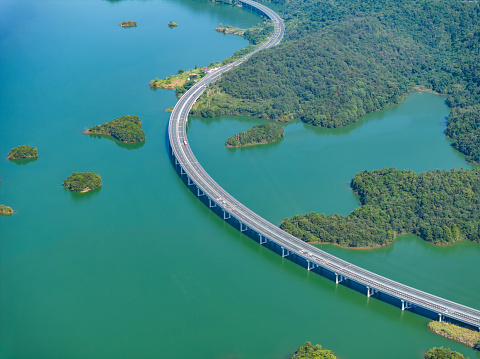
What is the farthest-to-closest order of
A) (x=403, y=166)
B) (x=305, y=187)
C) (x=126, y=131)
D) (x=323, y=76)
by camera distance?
(x=323, y=76), (x=126, y=131), (x=403, y=166), (x=305, y=187)

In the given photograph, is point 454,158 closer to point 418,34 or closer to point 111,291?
point 418,34

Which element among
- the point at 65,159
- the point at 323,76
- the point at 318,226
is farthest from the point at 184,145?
the point at 323,76

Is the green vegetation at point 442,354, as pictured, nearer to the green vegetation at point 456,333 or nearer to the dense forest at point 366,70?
the green vegetation at point 456,333

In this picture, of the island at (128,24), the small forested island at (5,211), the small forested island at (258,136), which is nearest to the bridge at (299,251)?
the small forested island at (258,136)

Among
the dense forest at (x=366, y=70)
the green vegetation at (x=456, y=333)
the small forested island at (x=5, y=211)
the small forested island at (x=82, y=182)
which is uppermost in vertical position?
the dense forest at (x=366, y=70)

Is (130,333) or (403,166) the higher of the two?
(403,166)

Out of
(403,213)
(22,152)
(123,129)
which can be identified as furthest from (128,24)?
(403,213)

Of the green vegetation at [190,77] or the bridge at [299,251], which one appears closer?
the bridge at [299,251]

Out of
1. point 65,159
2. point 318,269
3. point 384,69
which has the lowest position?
point 65,159
